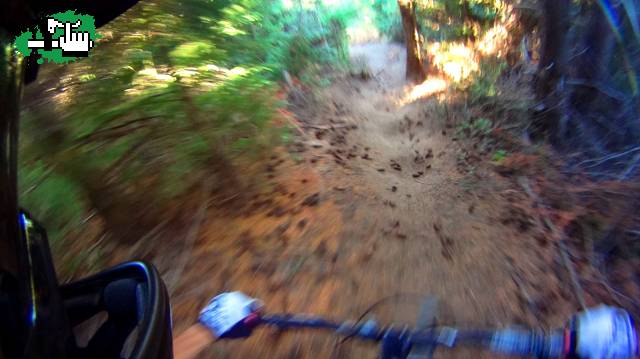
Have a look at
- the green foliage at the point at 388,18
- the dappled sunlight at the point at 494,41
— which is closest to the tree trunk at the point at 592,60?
the dappled sunlight at the point at 494,41

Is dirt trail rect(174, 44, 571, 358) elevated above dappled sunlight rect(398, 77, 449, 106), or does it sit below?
below

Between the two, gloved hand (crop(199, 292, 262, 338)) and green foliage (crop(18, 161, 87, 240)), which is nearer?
gloved hand (crop(199, 292, 262, 338))

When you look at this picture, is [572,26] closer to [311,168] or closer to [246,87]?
[311,168]

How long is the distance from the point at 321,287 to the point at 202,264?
119cm

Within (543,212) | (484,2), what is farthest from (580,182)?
(484,2)

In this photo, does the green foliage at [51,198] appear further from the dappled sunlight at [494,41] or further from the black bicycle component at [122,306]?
the dappled sunlight at [494,41]

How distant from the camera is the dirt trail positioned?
3.39m

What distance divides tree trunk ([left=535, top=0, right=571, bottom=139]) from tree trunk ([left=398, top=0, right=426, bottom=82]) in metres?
5.71

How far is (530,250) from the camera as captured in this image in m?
4.25

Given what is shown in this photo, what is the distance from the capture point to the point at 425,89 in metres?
11.1

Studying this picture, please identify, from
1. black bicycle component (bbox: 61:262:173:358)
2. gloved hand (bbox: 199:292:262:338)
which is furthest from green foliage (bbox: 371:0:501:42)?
black bicycle component (bbox: 61:262:173:358)

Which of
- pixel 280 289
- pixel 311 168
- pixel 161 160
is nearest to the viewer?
pixel 280 289

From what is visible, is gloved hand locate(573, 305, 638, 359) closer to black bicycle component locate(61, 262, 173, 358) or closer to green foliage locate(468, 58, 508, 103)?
black bicycle component locate(61, 262, 173, 358)

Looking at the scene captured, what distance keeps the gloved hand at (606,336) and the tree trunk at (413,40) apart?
11425 millimetres
